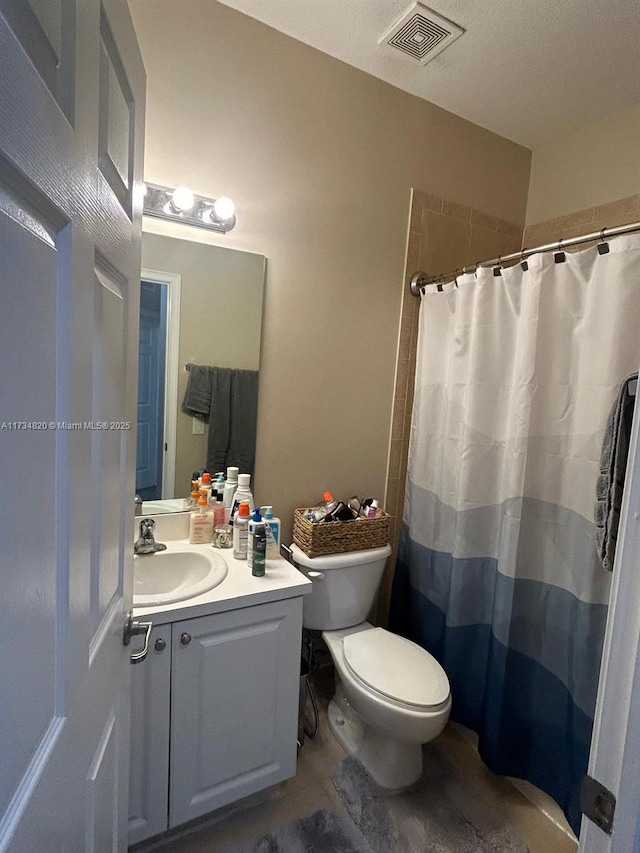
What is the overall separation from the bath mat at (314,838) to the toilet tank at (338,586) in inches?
22.7

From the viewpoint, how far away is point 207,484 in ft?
5.45

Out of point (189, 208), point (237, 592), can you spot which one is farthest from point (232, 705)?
point (189, 208)

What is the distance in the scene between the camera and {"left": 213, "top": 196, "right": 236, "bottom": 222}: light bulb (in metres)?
1.53

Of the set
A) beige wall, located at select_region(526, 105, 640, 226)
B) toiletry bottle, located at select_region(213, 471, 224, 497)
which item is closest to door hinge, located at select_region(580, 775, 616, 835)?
toiletry bottle, located at select_region(213, 471, 224, 497)

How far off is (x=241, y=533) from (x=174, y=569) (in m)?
0.25

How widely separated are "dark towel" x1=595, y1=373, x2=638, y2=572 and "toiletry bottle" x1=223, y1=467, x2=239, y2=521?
119cm

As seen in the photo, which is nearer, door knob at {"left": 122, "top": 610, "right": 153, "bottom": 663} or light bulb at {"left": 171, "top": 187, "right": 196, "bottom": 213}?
door knob at {"left": 122, "top": 610, "right": 153, "bottom": 663}

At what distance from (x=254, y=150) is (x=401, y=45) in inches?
26.2

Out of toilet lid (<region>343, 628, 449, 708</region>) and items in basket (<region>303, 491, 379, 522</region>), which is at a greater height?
items in basket (<region>303, 491, 379, 522</region>)

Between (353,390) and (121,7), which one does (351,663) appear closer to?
(353,390)

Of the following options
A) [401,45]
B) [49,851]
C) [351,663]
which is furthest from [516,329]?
[49,851]

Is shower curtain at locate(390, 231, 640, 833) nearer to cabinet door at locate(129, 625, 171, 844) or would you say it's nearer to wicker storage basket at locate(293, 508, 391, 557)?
wicker storage basket at locate(293, 508, 391, 557)

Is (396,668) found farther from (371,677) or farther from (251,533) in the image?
(251,533)

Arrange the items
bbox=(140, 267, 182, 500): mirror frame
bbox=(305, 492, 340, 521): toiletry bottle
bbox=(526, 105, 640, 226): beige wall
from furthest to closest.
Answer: bbox=(526, 105, 640, 226): beige wall → bbox=(305, 492, 340, 521): toiletry bottle → bbox=(140, 267, 182, 500): mirror frame
